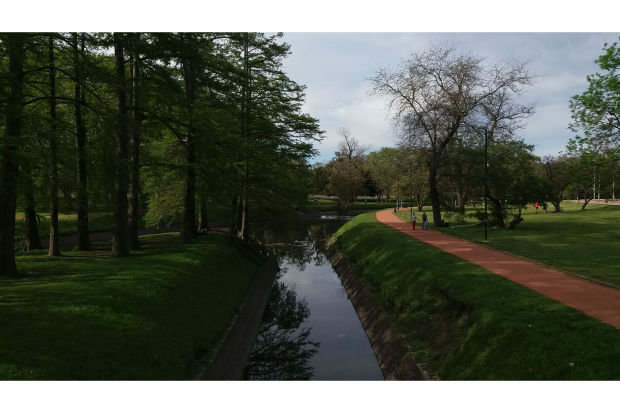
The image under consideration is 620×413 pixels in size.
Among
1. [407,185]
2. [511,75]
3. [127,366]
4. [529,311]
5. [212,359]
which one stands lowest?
[212,359]

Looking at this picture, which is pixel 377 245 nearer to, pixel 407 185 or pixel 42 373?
pixel 42 373

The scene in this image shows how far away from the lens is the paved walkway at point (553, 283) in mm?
9938

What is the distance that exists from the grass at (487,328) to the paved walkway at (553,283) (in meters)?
0.47

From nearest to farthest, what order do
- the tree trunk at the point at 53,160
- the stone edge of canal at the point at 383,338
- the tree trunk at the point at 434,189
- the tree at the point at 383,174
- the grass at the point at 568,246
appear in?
the stone edge of canal at the point at 383,338, the tree trunk at the point at 53,160, the grass at the point at 568,246, the tree trunk at the point at 434,189, the tree at the point at 383,174

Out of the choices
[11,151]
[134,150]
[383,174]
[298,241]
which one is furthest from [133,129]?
[383,174]

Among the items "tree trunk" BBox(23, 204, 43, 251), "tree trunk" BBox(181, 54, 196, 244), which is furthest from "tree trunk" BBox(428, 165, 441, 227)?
"tree trunk" BBox(23, 204, 43, 251)

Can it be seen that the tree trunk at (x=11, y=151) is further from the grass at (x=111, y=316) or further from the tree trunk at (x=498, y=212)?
the tree trunk at (x=498, y=212)

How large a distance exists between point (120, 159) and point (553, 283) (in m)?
14.4

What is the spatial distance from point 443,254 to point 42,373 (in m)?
15.8

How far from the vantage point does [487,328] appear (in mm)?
10156

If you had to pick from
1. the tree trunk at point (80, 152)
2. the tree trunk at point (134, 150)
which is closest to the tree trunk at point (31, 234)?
the tree trunk at point (80, 152)

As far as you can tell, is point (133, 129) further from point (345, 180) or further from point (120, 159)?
point (345, 180)

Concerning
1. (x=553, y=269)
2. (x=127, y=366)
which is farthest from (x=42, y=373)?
(x=553, y=269)

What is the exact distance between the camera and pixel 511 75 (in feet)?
94.7
